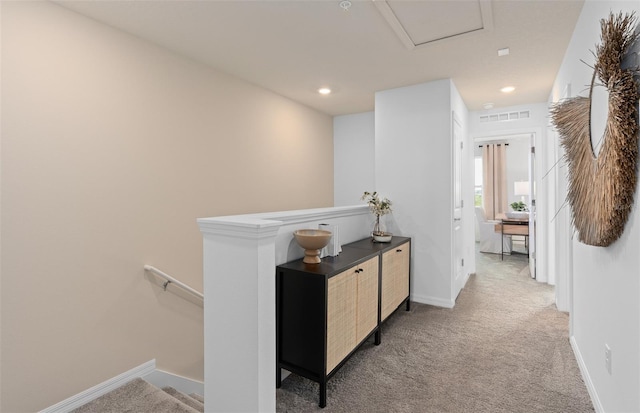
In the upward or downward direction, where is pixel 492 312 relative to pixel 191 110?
downward

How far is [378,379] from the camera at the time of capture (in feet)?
7.36

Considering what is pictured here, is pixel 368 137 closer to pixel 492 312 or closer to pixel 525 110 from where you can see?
pixel 525 110

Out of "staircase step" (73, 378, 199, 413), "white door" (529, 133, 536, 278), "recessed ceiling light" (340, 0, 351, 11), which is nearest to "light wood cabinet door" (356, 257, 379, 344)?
"staircase step" (73, 378, 199, 413)

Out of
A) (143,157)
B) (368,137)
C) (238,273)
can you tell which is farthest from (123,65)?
(368,137)

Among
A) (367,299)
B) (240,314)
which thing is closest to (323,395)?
(367,299)

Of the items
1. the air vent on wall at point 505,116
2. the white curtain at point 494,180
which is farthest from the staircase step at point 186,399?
the white curtain at point 494,180

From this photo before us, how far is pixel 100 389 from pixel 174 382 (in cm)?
60

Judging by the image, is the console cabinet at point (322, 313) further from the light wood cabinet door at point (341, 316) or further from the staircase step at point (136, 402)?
→ the staircase step at point (136, 402)

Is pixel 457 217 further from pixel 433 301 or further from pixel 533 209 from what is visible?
pixel 533 209

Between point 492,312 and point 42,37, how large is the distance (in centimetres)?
443

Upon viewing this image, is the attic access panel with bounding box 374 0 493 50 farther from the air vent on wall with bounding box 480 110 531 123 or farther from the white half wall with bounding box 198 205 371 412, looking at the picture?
the air vent on wall with bounding box 480 110 531 123

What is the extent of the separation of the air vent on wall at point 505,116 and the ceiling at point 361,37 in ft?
2.56

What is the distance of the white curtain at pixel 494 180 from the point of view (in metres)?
8.27

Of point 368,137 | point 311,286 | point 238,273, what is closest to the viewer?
point 238,273
